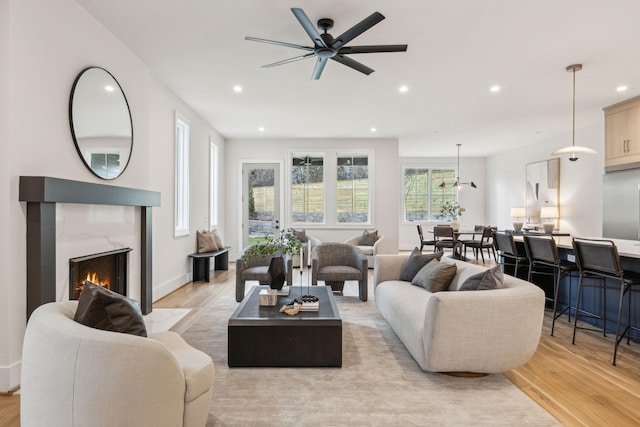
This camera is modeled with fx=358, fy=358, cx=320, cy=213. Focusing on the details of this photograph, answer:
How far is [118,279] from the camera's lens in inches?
143

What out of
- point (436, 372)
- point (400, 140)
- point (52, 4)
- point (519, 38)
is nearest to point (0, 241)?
point (52, 4)

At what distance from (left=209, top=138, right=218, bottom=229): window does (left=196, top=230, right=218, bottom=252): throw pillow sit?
0.76 meters

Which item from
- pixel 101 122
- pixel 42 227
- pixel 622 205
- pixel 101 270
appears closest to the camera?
pixel 42 227

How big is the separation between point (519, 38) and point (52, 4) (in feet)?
13.2

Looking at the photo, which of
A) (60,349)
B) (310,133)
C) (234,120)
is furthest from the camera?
(310,133)

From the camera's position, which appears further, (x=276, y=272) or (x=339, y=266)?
(x=339, y=266)

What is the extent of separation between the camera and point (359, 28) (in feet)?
8.77

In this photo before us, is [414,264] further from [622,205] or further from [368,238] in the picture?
[622,205]

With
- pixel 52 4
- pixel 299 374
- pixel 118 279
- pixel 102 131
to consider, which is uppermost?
pixel 52 4

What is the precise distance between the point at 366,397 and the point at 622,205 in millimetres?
5588

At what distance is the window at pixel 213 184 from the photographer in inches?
280

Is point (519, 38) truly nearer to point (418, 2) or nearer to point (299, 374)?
point (418, 2)

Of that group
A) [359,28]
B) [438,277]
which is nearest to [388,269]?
[438,277]

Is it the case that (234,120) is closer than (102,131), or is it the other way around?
(102,131)
